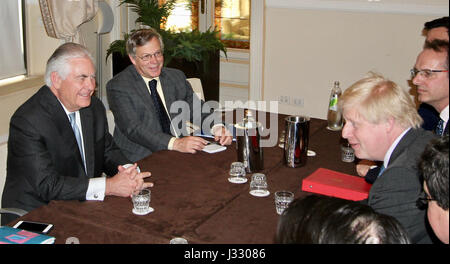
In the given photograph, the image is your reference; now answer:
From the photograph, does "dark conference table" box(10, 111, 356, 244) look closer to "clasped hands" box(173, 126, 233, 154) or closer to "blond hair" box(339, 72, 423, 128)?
"clasped hands" box(173, 126, 233, 154)

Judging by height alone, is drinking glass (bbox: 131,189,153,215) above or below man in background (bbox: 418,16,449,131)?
below

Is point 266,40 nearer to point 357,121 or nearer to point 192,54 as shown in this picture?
point 192,54

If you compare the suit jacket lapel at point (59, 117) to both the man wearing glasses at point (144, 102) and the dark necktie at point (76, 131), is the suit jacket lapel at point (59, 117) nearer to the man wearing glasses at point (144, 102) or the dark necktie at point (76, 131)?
the dark necktie at point (76, 131)

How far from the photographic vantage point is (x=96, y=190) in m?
2.49

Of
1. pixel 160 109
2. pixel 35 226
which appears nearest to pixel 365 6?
pixel 160 109

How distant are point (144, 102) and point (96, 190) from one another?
113 centimetres

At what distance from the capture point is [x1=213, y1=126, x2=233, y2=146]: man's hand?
127 inches

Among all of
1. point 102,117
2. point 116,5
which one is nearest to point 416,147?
point 102,117

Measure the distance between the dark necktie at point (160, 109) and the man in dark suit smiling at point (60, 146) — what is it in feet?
2.06

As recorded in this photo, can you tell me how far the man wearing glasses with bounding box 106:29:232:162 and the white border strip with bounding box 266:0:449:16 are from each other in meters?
2.63

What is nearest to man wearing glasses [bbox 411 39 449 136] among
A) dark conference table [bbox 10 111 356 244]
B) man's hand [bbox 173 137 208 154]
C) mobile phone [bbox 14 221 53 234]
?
dark conference table [bbox 10 111 356 244]

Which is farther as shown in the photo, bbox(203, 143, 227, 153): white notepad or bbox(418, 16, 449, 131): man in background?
bbox(418, 16, 449, 131): man in background

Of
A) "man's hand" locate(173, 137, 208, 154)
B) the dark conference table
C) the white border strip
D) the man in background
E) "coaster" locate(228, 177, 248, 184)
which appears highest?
the white border strip
